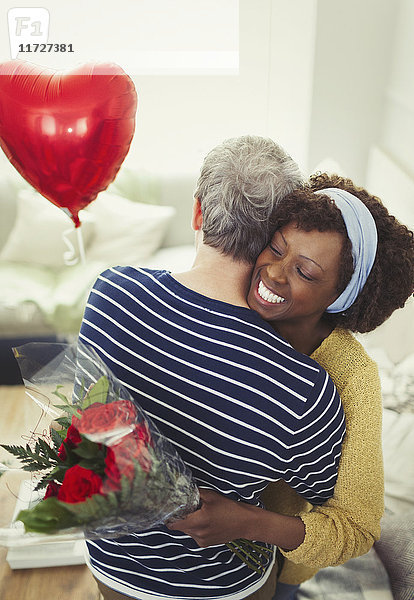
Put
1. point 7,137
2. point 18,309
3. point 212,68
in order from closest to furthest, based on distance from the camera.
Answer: point 7,137
point 212,68
point 18,309

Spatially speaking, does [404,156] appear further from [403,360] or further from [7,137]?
[7,137]

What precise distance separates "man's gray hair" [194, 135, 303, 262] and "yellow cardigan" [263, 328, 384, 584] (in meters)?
0.29

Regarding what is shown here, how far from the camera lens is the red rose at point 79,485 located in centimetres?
68

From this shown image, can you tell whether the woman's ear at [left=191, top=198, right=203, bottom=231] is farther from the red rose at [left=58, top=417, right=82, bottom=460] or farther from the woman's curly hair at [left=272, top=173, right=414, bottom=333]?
the red rose at [left=58, top=417, right=82, bottom=460]

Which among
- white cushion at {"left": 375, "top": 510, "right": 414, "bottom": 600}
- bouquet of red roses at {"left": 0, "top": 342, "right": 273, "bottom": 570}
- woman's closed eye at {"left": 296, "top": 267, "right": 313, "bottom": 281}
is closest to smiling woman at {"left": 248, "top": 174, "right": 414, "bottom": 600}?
woman's closed eye at {"left": 296, "top": 267, "right": 313, "bottom": 281}

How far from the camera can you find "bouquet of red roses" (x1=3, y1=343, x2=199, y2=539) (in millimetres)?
680

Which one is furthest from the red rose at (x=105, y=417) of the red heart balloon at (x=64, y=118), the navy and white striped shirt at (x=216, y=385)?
the red heart balloon at (x=64, y=118)

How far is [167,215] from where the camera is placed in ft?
9.70

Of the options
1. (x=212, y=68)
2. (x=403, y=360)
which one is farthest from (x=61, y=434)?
(x=212, y=68)

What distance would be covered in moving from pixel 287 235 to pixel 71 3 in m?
1.54

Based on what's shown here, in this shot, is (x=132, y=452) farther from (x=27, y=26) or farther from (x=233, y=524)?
(x=27, y=26)

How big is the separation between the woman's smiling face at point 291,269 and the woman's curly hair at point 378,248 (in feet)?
0.05
